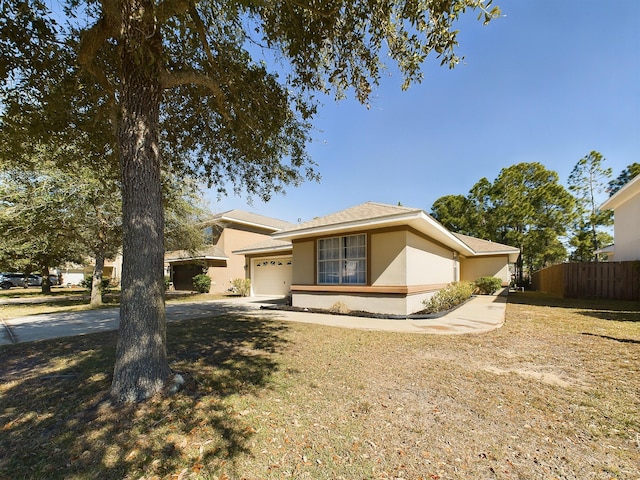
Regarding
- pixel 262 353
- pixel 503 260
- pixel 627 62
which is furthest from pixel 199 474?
pixel 503 260

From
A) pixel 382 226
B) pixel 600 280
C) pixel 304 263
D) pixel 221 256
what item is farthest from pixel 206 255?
pixel 600 280

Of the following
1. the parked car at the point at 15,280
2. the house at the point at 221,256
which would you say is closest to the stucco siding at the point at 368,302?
the house at the point at 221,256

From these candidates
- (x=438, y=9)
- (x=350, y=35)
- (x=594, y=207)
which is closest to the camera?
(x=438, y=9)

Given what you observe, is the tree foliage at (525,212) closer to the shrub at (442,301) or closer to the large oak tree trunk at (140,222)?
the shrub at (442,301)

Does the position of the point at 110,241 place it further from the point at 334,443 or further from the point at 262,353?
the point at 334,443

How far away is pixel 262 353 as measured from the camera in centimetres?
544

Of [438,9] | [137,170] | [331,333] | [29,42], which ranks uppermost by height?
[29,42]

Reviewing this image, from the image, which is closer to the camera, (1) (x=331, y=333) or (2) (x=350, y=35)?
(2) (x=350, y=35)

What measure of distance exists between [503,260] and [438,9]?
21520 mm

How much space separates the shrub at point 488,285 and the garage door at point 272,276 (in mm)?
12674

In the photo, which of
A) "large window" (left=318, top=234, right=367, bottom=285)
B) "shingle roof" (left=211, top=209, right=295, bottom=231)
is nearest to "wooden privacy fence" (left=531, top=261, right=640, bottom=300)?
"large window" (left=318, top=234, right=367, bottom=285)

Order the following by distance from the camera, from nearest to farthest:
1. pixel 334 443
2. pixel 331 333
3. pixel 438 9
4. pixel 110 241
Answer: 1. pixel 334 443
2. pixel 438 9
3. pixel 331 333
4. pixel 110 241

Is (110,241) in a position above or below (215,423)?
above

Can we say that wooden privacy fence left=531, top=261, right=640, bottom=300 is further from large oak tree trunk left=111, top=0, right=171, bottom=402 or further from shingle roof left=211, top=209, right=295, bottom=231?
shingle roof left=211, top=209, right=295, bottom=231
